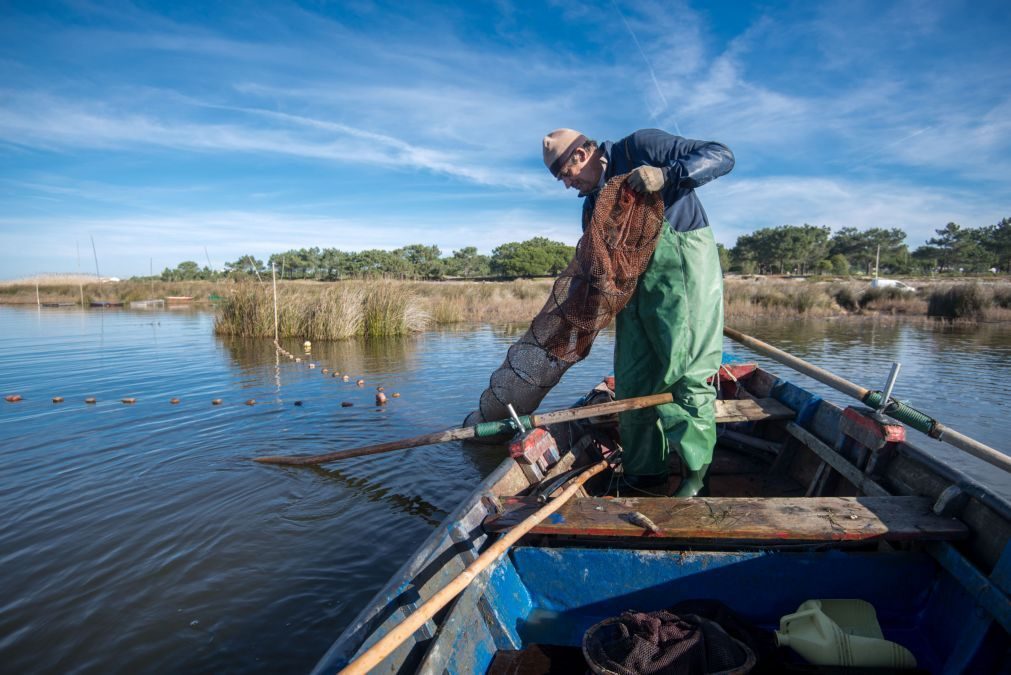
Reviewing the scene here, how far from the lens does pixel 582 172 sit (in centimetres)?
385

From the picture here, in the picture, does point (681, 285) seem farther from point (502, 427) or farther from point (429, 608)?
point (429, 608)

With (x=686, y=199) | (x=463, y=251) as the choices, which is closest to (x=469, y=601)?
(x=686, y=199)

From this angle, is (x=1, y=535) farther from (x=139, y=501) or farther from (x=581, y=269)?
(x=581, y=269)

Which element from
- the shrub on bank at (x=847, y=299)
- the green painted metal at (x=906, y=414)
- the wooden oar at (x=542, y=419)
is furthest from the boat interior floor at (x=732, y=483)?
the shrub on bank at (x=847, y=299)

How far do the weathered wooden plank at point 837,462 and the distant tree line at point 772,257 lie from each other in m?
56.7

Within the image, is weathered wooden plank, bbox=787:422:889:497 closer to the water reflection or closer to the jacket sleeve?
the jacket sleeve

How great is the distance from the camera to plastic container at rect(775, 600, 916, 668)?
7.07 feet

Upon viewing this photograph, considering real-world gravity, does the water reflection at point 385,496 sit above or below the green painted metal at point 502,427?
below

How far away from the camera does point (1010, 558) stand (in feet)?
7.02

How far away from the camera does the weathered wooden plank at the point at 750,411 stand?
462 centimetres

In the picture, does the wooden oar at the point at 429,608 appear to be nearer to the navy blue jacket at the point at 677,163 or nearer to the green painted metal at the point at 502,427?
the green painted metal at the point at 502,427

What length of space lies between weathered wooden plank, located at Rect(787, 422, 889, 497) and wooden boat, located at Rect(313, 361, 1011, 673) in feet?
0.71

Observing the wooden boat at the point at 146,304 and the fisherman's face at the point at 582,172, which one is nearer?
the fisherman's face at the point at 582,172

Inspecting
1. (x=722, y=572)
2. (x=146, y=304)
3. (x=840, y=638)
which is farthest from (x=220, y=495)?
(x=146, y=304)
